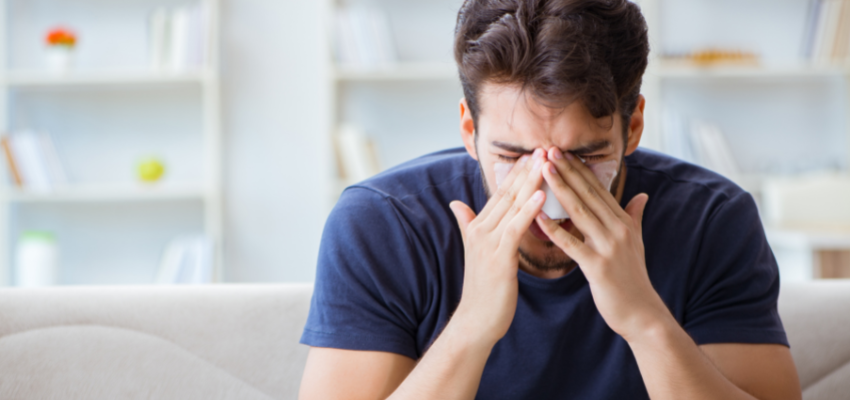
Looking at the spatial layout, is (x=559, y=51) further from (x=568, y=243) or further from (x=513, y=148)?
(x=568, y=243)

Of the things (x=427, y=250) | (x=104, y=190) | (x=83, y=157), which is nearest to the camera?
(x=427, y=250)

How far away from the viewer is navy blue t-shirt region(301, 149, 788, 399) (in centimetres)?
99

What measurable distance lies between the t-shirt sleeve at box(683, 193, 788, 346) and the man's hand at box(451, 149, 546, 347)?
0.34 metres

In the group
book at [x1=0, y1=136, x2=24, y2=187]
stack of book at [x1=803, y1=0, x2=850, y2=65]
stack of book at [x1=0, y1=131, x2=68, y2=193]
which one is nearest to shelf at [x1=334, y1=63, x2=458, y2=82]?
stack of book at [x1=0, y1=131, x2=68, y2=193]

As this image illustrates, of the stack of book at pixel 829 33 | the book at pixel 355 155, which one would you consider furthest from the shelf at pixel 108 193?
the stack of book at pixel 829 33

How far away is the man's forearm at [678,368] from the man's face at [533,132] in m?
0.18

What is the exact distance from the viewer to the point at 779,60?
285cm

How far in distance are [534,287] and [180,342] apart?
599 millimetres

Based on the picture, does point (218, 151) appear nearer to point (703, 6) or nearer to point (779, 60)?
point (703, 6)

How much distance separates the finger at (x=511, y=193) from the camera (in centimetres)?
92

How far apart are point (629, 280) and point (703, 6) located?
91.5 inches

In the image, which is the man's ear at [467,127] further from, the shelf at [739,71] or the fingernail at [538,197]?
the shelf at [739,71]

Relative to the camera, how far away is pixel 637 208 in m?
1.00

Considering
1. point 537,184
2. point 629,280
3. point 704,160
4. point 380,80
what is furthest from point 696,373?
point 380,80
